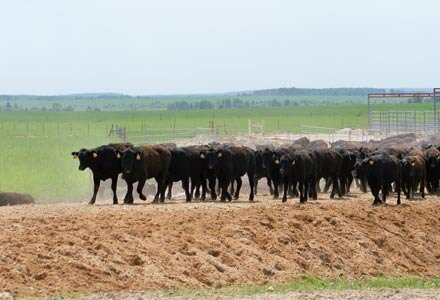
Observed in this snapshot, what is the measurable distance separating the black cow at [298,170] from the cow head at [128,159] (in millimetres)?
4086

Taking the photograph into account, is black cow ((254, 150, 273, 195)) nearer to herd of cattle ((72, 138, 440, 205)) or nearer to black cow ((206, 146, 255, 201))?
herd of cattle ((72, 138, 440, 205))

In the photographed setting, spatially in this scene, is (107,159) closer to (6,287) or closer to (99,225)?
(99,225)

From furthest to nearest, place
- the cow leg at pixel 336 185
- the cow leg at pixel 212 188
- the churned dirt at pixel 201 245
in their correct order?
the cow leg at pixel 336 185, the cow leg at pixel 212 188, the churned dirt at pixel 201 245

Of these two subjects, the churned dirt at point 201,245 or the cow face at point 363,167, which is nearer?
the churned dirt at point 201,245

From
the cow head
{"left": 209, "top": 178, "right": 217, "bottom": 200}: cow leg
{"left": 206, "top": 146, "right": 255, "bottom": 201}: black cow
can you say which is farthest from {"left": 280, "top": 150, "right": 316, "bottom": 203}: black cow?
the cow head

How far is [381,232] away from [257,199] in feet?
27.5

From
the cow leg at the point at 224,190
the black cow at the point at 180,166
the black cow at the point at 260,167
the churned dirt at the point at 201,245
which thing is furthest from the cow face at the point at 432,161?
the black cow at the point at 180,166

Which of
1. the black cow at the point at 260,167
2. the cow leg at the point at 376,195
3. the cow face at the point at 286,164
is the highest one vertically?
the cow face at the point at 286,164

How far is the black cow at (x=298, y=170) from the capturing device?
2861 cm

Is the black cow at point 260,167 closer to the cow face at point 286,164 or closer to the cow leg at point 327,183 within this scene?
the cow leg at point 327,183

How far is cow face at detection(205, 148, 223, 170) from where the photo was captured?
97.6 ft

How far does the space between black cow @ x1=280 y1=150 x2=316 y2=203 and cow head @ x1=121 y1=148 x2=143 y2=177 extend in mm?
4086

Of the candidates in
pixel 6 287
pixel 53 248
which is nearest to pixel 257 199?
pixel 53 248

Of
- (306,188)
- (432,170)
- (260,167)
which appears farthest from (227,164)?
(432,170)
